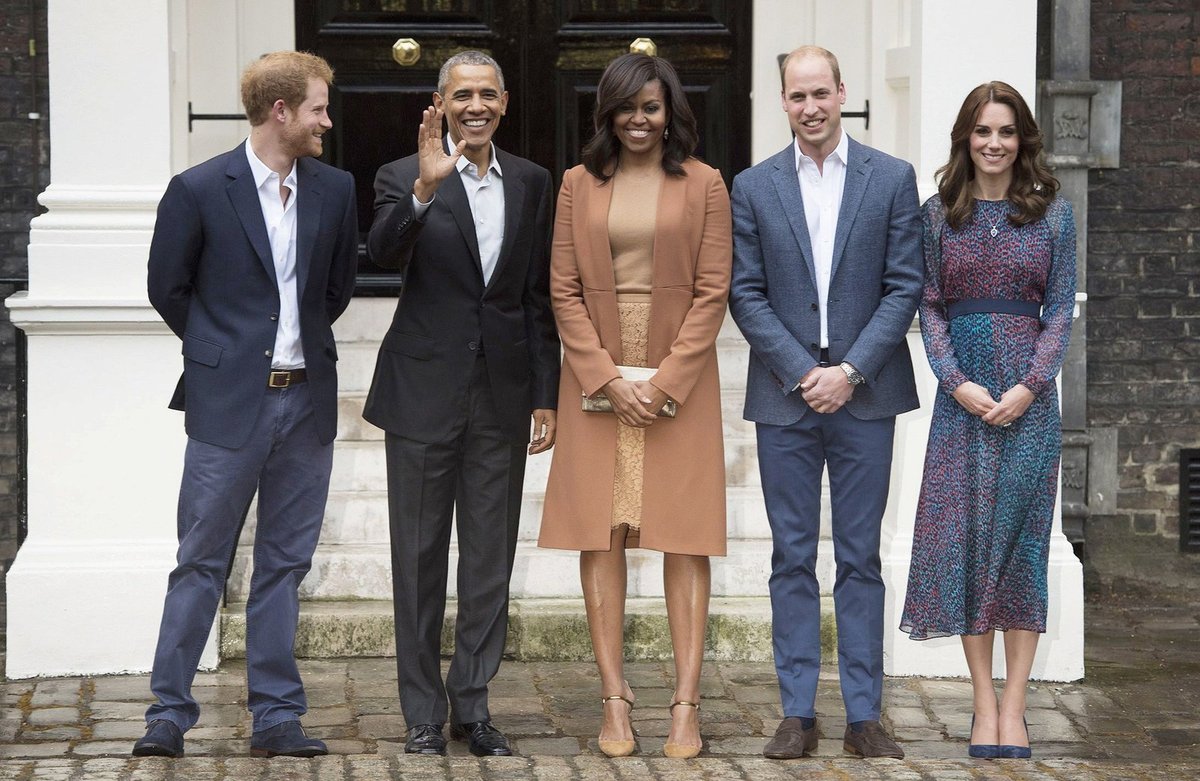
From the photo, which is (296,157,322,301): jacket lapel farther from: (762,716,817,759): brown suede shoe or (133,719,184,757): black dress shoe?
(762,716,817,759): brown suede shoe

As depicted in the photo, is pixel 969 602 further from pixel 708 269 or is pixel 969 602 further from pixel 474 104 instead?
pixel 474 104

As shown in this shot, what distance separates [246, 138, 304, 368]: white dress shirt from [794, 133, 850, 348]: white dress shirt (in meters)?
1.45

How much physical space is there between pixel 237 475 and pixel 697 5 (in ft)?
11.6

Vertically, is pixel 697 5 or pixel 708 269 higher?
pixel 697 5

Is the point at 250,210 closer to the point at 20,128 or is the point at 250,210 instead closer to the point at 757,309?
the point at 757,309

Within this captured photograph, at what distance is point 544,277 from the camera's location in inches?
196

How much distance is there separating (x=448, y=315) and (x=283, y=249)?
1.62 feet

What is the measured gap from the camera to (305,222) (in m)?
4.79

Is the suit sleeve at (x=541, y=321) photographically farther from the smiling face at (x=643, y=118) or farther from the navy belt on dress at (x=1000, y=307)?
the navy belt on dress at (x=1000, y=307)

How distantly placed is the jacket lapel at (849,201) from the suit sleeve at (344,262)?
1.39 metres

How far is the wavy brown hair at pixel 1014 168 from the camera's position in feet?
15.9

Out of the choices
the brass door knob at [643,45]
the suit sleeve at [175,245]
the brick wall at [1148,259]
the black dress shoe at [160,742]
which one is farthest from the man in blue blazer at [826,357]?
the brick wall at [1148,259]

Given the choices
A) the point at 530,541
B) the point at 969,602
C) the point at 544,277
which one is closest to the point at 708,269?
the point at 544,277

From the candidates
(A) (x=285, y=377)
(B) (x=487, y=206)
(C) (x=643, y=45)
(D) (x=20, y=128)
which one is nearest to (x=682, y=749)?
(A) (x=285, y=377)
